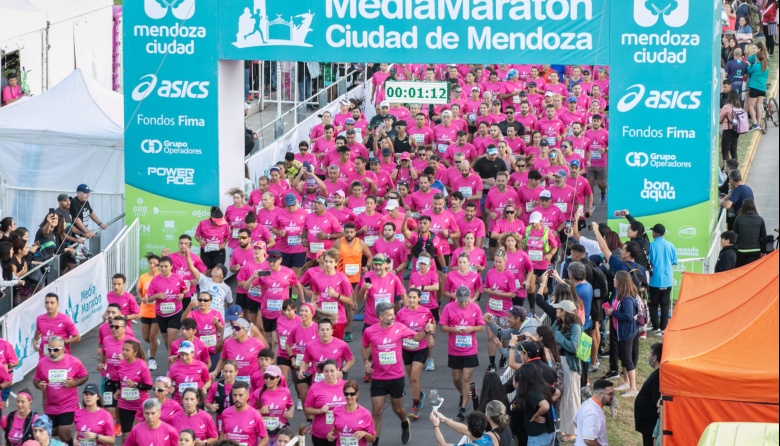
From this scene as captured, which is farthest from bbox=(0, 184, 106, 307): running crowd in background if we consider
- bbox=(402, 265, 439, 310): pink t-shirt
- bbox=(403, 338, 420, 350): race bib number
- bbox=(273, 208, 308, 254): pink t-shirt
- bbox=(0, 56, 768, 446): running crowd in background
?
bbox=(403, 338, 420, 350): race bib number

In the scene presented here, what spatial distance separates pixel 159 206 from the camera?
19406 millimetres

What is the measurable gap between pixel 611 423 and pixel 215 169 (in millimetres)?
7112

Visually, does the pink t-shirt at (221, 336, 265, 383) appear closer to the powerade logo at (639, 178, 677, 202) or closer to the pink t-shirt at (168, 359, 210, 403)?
the pink t-shirt at (168, 359, 210, 403)

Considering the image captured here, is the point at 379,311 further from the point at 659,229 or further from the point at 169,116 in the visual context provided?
the point at 169,116

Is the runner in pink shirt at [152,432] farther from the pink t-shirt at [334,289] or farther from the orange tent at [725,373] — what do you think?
the orange tent at [725,373]

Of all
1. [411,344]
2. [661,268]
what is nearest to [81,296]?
[411,344]

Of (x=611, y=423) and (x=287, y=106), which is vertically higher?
(x=287, y=106)

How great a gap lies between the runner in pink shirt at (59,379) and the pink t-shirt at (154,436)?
1.62 meters

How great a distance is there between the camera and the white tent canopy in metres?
20.5

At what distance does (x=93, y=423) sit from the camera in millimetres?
12953

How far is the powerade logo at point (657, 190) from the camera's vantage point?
17.9 meters

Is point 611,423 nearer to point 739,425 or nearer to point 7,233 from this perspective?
point 739,425

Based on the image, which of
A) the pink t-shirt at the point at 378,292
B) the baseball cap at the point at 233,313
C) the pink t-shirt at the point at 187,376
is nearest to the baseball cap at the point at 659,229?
the pink t-shirt at the point at 378,292

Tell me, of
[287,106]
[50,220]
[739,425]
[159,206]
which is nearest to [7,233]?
[50,220]
